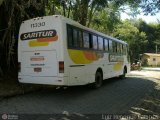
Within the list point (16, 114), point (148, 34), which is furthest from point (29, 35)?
point (148, 34)

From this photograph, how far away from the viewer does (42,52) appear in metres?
11.4

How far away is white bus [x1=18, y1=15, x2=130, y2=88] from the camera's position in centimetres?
1096

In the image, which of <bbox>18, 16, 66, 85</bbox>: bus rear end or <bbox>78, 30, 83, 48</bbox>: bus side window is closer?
<bbox>18, 16, 66, 85</bbox>: bus rear end

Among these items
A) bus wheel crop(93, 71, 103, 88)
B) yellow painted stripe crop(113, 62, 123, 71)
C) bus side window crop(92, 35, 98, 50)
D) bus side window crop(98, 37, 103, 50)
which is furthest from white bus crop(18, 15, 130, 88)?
yellow painted stripe crop(113, 62, 123, 71)

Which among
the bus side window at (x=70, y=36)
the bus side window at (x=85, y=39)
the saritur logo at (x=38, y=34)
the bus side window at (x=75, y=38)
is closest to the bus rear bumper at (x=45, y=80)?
the bus side window at (x=70, y=36)

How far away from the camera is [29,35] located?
38.7 ft

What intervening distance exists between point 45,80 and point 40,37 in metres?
1.67

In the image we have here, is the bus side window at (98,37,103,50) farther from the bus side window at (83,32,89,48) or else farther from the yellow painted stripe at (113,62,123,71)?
the yellow painted stripe at (113,62,123,71)

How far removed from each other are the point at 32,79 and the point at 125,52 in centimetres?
1111

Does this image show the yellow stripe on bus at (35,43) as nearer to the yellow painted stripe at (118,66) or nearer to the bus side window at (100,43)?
the bus side window at (100,43)

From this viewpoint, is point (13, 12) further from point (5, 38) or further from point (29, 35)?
point (29, 35)

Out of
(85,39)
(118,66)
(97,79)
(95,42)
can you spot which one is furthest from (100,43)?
(118,66)

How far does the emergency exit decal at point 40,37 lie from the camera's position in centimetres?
1112

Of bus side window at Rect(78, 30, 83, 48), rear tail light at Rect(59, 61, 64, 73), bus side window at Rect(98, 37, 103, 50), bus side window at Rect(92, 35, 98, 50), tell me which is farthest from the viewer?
bus side window at Rect(98, 37, 103, 50)
